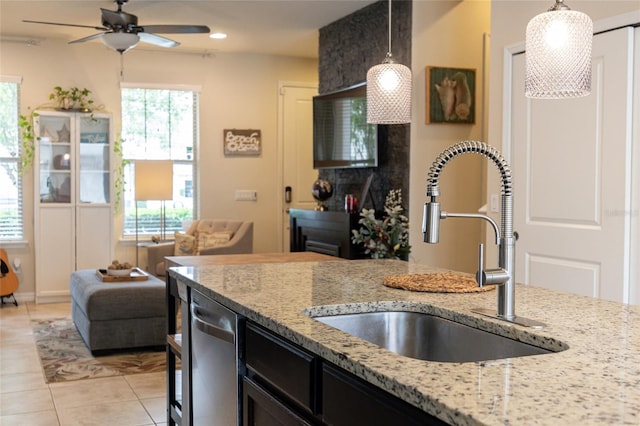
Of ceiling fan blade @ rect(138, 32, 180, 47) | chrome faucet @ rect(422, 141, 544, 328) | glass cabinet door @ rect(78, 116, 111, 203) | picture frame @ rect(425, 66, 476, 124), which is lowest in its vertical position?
chrome faucet @ rect(422, 141, 544, 328)

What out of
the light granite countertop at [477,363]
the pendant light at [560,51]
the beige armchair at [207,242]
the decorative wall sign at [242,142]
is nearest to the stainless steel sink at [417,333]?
the light granite countertop at [477,363]

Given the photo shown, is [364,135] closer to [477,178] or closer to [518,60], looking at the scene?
[477,178]

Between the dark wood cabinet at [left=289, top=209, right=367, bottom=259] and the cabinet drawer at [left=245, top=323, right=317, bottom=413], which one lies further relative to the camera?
the dark wood cabinet at [left=289, top=209, right=367, bottom=259]

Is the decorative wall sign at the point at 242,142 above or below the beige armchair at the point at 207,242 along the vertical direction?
above

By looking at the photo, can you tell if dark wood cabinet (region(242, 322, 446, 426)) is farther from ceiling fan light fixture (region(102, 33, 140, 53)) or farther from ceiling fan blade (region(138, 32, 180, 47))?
ceiling fan blade (region(138, 32, 180, 47))

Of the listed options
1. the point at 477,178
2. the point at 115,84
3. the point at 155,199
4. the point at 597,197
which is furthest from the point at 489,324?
the point at 115,84

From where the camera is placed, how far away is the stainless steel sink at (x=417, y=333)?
5.77 ft

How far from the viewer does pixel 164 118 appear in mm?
7895

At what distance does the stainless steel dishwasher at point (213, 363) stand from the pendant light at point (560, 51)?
109 cm

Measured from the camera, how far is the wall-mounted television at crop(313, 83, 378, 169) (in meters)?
5.91

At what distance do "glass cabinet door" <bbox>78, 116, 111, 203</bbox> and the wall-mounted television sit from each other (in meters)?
2.28

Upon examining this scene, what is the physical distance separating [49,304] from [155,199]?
59.4 inches

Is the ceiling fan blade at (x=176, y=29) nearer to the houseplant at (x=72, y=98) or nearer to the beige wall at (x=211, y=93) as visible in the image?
the houseplant at (x=72, y=98)

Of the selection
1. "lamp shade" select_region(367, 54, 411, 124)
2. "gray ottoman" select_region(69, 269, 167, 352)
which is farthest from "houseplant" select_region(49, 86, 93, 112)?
"lamp shade" select_region(367, 54, 411, 124)
